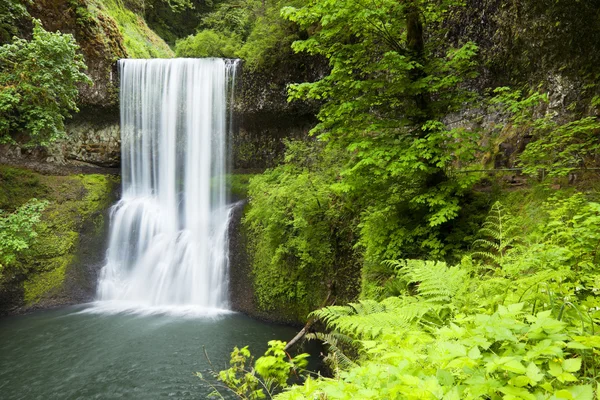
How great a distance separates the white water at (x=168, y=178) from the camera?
12258mm

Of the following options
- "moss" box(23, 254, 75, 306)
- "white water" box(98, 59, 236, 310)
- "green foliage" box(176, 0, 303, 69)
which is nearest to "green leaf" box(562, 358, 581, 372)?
"white water" box(98, 59, 236, 310)

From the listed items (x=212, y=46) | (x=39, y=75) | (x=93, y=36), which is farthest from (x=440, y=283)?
(x=93, y=36)

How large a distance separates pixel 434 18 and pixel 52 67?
9590 mm

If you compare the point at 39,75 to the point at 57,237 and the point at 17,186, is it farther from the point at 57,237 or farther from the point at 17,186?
the point at 17,186

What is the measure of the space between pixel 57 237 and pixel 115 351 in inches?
291

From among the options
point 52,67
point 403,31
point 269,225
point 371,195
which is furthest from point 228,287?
point 403,31

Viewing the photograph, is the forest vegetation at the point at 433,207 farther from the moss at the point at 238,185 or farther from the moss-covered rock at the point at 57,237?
the moss-covered rock at the point at 57,237

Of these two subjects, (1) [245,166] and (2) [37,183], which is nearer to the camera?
(2) [37,183]

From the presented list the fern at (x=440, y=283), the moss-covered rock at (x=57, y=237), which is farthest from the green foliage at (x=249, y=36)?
the fern at (x=440, y=283)

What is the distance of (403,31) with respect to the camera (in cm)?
593

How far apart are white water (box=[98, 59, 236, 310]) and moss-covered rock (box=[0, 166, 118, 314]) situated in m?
0.68

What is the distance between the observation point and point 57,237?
1275 cm

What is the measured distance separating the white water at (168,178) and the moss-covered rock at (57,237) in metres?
0.68

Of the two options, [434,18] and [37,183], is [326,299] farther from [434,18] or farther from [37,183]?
[37,183]
